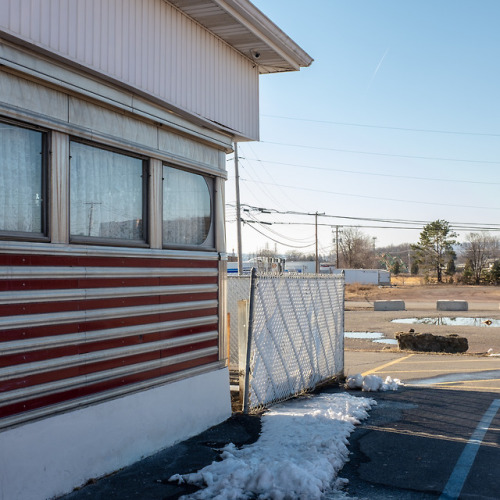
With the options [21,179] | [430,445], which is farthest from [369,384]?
[21,179]

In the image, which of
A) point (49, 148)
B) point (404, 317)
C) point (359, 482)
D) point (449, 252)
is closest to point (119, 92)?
point (49, 148)

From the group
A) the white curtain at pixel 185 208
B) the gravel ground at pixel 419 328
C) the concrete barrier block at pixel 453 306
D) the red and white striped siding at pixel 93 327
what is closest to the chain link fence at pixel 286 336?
the red and white striped siding at pixel 93 327

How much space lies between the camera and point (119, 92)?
5.31 m

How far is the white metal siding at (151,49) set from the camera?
4453mm

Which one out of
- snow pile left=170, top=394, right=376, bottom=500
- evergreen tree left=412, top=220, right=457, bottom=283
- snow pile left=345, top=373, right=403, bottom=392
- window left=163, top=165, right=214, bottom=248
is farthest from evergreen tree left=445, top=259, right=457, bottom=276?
window left=163, top=165, right=214, bottom=248

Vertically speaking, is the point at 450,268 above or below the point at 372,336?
above

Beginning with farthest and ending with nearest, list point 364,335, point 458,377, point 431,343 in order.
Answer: point 364,335 → point 431,343 → point 458,377

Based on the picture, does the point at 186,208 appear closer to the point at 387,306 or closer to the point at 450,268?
the point at 387,306

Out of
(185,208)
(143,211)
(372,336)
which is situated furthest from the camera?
(372,336)

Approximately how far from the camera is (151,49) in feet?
19.0

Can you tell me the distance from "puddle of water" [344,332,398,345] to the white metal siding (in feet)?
48.3

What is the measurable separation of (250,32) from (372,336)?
696 inches

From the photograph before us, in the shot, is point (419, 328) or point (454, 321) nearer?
point (419, 328)

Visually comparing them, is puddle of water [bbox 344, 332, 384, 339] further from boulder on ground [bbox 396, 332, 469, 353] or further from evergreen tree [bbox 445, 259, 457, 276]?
evergreen tree [bbox 445, 259, 457, 276]
